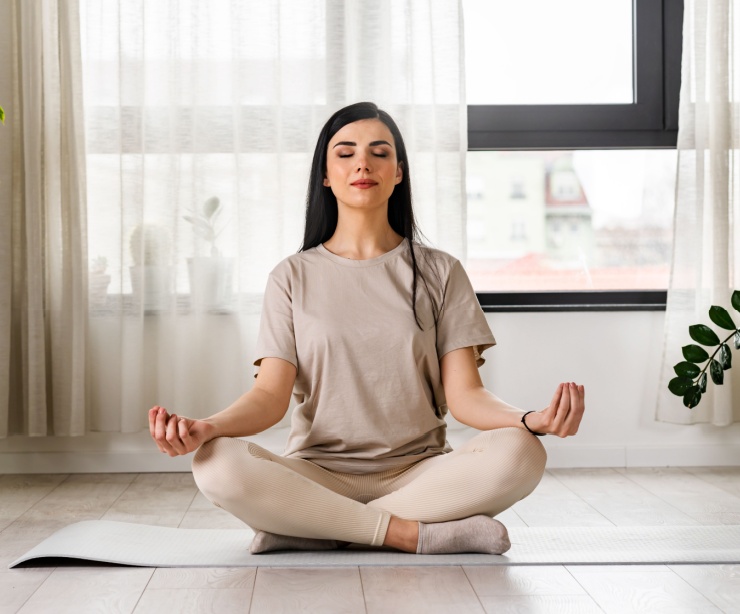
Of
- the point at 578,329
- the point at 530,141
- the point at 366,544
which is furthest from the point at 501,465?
the point at 530,141

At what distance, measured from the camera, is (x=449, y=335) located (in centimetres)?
203

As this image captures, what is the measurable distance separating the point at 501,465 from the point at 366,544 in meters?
0.31

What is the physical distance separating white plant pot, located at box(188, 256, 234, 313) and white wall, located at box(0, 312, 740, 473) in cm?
45

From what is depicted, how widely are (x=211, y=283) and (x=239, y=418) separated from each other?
46.0 inches

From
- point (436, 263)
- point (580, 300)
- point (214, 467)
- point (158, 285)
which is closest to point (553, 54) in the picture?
point (580, 300)

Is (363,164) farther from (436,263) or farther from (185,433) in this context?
(185,433)

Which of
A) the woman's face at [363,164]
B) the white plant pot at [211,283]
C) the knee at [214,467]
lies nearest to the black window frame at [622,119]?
the white plant pot at [211,283]

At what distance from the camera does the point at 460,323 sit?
6.68 feet

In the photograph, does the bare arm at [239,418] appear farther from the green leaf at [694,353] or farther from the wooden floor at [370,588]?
the green leaf at [694,353]

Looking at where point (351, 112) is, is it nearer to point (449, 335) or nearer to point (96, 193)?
point (449, 335)

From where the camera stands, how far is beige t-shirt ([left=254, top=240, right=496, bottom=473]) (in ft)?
6.42

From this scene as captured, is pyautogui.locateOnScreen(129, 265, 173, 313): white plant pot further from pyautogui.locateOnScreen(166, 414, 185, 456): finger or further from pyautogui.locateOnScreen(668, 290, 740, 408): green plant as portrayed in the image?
pyautogui.locateOnScreen(668, 290, 740, 408): green plant

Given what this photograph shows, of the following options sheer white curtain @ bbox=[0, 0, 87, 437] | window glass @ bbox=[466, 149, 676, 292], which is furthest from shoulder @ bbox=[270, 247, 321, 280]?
window glass @ bbox=[466, 149, 676, 292]

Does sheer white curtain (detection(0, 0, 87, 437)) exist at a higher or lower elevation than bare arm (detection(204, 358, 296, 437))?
higher
